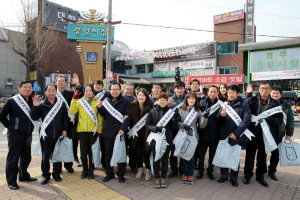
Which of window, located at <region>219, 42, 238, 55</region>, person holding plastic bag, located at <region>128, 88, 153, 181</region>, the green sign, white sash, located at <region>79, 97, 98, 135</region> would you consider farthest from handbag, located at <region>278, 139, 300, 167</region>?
the green sign

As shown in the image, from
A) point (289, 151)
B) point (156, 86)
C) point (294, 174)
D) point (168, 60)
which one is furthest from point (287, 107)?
point (168, 60)

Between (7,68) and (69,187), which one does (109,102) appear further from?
(7,68)

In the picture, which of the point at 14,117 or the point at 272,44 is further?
the point at 272,44

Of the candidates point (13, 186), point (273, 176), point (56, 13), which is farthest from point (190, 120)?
point (56, 13)

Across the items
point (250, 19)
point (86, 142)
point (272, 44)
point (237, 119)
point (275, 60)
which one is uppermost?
point (250, 19)

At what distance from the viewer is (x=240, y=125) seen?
3584 millimetres

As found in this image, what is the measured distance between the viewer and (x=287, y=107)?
4066 millimetres

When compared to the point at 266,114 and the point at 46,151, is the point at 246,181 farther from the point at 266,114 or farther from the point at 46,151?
the point at 46,151

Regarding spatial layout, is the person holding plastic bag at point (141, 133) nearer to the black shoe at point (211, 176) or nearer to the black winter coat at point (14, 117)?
the black shoe at point (211, 176)

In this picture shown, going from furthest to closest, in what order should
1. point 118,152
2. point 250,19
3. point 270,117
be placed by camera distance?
point 250,19 → point 270,117 → point 118,152

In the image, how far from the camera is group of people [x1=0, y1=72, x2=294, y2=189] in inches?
138

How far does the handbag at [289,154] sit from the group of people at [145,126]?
8.8 inches

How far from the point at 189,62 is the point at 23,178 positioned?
20965mm

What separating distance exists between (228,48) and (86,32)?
46.5 ft
